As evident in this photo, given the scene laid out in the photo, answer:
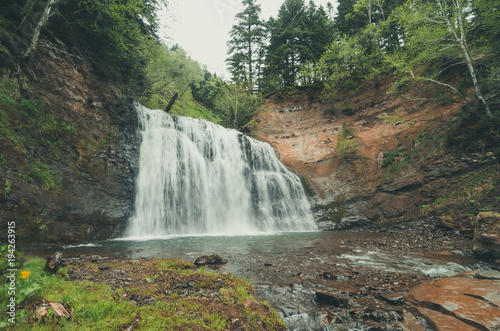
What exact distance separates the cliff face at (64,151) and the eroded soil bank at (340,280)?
2259 millimetres

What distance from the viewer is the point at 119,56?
1443cm

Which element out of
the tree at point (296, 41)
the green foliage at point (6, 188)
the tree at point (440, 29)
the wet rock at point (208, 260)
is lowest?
the wet rock at point (208, 260)

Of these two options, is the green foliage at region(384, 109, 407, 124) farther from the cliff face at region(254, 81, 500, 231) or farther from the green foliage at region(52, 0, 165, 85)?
the green foliage at region(52, 0, 165, 85)

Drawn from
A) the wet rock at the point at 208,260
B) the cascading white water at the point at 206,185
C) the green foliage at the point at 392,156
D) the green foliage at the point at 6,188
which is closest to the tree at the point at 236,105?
the cascading white water at the point at 206,185

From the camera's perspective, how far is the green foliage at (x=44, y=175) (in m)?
8.16

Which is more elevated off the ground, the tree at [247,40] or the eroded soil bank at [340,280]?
the tree at [247,40]

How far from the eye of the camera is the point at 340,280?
4.91 m

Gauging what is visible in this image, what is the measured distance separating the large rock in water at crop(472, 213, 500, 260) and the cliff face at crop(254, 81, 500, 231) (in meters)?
3.53

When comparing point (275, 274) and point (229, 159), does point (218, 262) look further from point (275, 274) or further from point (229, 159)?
point (229, 159)

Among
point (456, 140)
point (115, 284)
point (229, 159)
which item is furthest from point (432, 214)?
point (115, 284)

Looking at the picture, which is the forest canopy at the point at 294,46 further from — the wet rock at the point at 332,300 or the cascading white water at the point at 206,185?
the wet rock at the point at 332,300

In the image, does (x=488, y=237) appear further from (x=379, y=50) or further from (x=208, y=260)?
(x=379, y=50)

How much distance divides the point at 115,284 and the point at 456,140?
18.4 metres

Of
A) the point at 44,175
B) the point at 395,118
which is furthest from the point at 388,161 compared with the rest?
the point at 44,175
